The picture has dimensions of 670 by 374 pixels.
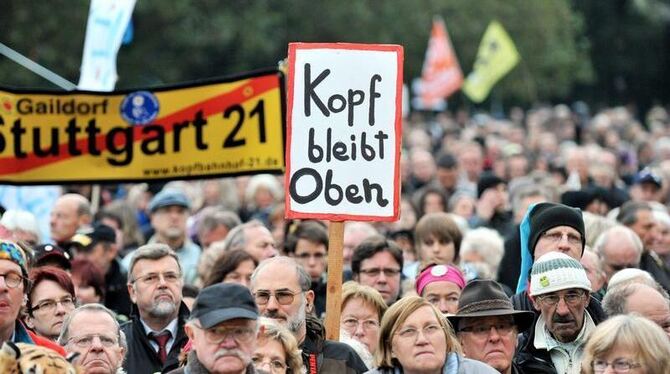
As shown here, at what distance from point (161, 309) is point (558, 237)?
226 centimetres

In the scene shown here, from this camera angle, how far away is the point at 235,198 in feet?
64.8

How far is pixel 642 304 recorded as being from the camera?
30.8 feet

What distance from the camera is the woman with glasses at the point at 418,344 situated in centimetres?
810

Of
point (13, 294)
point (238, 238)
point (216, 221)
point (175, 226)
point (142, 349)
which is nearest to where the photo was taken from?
point (13, 294)

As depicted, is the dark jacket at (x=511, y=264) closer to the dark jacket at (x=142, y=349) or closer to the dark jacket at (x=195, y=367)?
the dark jacket at (x=142, y=349)

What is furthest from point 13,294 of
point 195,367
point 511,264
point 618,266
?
point 511,264

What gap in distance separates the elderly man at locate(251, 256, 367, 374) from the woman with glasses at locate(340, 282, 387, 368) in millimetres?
767

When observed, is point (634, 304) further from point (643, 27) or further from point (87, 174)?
point (643, 27)

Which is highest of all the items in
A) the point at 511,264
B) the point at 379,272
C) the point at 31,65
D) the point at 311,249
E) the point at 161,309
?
the point at 31,65

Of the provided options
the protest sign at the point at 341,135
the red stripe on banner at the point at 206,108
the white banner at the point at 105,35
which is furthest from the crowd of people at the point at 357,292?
the white banner at the point at 105,35

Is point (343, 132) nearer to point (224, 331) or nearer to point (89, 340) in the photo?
point (89, 340)

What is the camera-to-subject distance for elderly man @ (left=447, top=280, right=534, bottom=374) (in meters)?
8.84

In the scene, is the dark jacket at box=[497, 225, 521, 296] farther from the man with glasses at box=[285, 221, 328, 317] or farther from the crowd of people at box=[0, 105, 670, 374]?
the man with glasses at box=[285, 221, 328, 317]

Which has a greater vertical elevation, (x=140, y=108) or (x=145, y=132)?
(x=140, y=108)
